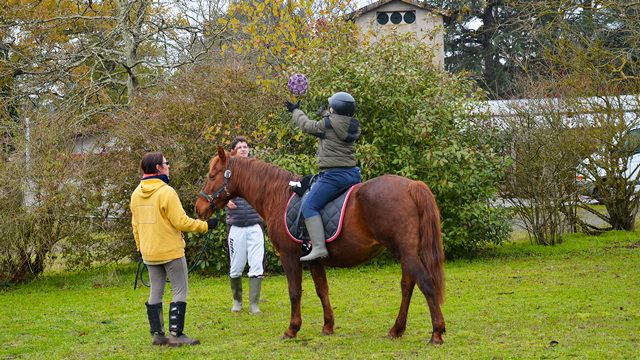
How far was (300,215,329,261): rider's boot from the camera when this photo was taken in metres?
5.29

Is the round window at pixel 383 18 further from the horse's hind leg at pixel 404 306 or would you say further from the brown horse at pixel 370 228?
the horse's hind leg at pixel 404 306

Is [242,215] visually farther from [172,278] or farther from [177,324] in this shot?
[177,324]

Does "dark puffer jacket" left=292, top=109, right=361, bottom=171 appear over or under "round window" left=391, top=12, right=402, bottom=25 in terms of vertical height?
under

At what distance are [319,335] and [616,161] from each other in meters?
8.82

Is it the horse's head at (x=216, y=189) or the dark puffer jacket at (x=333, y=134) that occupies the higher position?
the dark puffer jacket at (x=333, y=134)

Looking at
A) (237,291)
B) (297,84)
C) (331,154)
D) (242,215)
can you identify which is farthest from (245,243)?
(331,154)

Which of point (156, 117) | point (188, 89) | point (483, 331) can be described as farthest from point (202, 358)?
point (188, 89)

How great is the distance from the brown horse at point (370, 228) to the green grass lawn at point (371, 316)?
46cm

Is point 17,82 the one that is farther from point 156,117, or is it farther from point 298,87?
point 298,87

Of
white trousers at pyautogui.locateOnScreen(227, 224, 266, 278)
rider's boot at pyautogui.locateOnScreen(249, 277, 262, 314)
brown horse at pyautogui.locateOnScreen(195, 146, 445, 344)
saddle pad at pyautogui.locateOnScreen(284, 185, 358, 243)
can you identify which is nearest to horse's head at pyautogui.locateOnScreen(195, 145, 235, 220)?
brown horse at pyautogui.locateOnScreen(195, 146, 445, 344)

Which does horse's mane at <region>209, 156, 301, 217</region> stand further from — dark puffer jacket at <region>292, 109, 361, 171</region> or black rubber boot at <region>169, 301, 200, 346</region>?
black rubber boot at <region>169, 301, 200, 346</region>

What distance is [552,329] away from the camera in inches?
217

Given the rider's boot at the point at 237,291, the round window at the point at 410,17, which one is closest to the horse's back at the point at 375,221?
the rider's boot at the point at 237,291

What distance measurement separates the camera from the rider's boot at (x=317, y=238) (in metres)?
5.29
